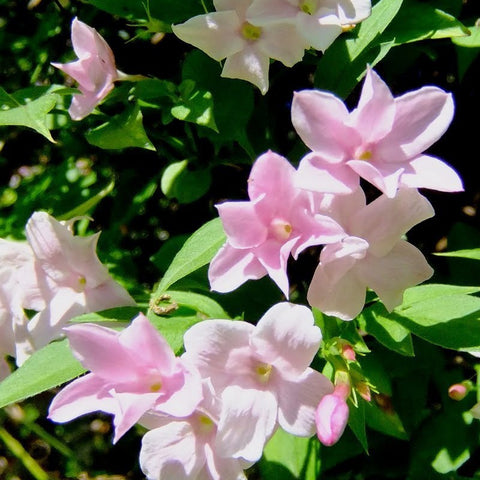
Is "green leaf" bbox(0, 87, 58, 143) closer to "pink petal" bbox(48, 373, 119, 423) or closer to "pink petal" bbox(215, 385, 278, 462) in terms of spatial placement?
"pink petal" bbox(48, 373, 119, 423)

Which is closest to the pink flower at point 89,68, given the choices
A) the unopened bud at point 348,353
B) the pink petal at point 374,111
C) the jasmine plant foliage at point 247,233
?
the jasmine plant foliage at point 247,233

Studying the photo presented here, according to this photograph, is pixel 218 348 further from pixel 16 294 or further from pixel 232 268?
pixel 16 294

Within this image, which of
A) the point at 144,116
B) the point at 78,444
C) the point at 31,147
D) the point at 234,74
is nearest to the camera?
the point at 234,74

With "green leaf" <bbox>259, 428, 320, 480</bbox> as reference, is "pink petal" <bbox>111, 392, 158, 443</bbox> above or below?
above

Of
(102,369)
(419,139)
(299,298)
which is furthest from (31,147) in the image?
(419,139)

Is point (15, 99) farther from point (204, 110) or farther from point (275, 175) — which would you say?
point (275, 175)

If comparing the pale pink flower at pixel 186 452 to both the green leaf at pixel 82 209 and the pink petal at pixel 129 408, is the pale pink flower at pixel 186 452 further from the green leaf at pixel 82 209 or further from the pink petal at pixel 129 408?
the green leaf at pixel 82 209

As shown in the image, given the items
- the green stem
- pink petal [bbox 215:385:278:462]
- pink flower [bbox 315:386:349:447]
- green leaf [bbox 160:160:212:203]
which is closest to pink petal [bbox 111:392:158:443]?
pink petal [bbox 215:385:278:462]
